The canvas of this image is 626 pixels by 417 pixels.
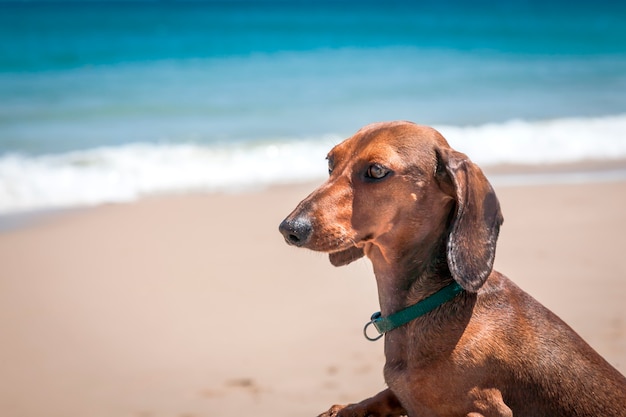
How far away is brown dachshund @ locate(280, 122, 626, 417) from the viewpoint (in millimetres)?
3295

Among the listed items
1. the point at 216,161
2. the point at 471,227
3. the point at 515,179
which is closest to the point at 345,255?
the point at 471,227

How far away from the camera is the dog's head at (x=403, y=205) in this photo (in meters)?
Result: 3.27

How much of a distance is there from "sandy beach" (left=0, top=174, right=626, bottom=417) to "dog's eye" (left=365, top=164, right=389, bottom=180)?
205 cm

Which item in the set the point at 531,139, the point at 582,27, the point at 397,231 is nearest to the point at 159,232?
the point at 397,231

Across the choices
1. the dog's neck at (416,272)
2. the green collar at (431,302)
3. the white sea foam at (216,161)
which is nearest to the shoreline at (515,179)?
the white sea foam at (216,161)

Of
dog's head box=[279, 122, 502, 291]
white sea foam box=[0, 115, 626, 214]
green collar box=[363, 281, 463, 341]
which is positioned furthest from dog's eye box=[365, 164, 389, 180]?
white sea foam box=[0, 115, 626, 214]

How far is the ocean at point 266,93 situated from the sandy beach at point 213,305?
1.94 m

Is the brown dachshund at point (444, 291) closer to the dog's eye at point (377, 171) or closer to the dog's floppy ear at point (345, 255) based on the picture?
the dog's eye at point (377, 171)

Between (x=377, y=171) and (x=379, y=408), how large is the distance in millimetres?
1142

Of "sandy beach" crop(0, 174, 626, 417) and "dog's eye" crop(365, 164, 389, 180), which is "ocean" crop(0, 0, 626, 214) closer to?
"sandy beach" crop(0, 174, 626, 417)

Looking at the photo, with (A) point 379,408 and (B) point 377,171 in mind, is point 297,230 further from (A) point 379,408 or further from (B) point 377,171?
(A) point 379,408

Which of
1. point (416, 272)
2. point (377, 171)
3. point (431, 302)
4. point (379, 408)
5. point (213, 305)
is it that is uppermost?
point (213, 305)

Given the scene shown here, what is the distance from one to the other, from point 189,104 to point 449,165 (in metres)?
13.8

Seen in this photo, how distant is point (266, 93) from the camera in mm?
17578
